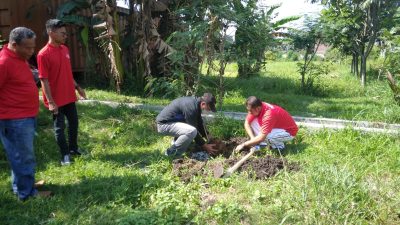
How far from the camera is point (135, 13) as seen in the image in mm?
9430

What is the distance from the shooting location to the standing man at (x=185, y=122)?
203 inches

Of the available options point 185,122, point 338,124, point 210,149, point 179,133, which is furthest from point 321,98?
point 179,133

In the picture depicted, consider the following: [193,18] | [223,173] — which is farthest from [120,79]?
[223,173]

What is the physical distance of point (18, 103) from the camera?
3695 mm

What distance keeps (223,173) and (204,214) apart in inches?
41.6

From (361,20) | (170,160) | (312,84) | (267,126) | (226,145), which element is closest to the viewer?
(170,160)

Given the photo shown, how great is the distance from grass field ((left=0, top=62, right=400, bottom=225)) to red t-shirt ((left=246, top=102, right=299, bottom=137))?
331 millimetres

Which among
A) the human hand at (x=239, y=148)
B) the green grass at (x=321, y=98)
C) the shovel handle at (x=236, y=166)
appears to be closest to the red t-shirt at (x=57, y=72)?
the shovel handle at (x=236, y=166)

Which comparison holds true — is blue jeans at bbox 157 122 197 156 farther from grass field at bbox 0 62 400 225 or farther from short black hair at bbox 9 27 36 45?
short black hair at bbox 9 27 36 45

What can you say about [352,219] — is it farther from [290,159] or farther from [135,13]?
[135,13]

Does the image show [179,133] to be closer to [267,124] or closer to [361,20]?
[267,124]

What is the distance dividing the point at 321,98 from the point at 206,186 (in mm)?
7633

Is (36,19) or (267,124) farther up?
(36,19)

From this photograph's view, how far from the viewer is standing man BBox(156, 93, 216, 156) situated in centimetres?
516
